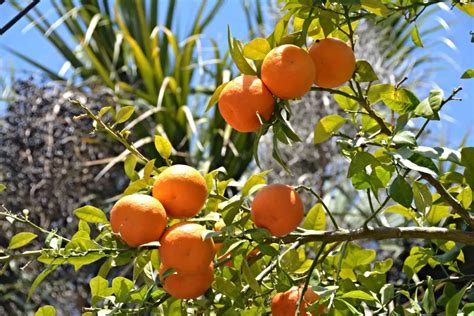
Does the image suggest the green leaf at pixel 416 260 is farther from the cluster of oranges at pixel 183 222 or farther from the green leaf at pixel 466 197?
the cluster of oranges at pixel 183 222

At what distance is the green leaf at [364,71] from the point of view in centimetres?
62

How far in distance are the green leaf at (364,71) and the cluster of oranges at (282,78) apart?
29 millimetres

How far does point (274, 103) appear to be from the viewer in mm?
570

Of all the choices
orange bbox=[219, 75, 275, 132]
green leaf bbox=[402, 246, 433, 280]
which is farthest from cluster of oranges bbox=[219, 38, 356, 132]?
green leaf bbox=[402, 246, 433, 280]

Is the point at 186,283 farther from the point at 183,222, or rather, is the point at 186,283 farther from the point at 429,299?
the point at 429,299

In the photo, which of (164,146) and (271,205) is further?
(164,146)

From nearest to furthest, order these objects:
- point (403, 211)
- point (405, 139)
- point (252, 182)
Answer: point (405, 139) < point (252, 182) < point (403, 211)

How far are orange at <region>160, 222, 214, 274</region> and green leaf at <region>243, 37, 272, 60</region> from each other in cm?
14

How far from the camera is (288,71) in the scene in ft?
1.76

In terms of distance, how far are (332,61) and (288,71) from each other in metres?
0.06

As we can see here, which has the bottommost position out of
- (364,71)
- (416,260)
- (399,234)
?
(416,260)

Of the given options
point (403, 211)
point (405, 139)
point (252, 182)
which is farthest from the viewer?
point (403, 211)

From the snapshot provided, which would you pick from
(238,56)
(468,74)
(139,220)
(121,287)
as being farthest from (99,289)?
(468,74)

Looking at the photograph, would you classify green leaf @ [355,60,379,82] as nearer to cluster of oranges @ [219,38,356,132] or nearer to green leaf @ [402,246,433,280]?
cluster of oranges @ [219,38,356,132]
